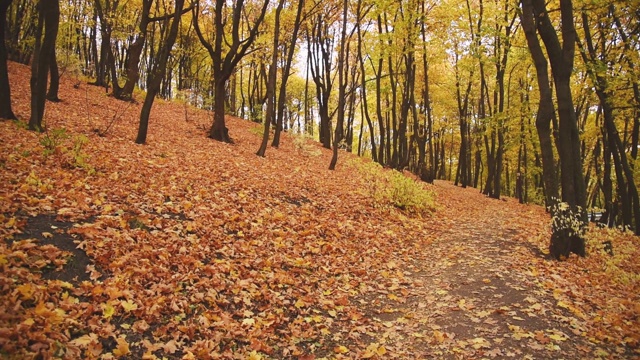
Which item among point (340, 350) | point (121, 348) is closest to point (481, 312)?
point (340, 350)

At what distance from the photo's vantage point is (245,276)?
19.7 feet

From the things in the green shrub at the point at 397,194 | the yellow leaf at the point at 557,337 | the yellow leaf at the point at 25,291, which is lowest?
the yellow leaf at the point at 557,337

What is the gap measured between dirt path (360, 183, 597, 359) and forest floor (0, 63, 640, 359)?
1.2 inches

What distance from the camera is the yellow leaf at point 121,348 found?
3674 mm

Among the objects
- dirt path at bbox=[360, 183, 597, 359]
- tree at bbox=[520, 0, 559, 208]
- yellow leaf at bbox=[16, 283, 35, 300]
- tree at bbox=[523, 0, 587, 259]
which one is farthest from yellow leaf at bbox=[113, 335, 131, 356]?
tree at bbox=[520, 0, 559, 208]

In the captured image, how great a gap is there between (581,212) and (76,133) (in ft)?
45.1

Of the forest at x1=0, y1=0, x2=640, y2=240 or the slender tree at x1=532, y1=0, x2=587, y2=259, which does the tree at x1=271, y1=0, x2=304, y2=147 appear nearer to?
the forest at x1=0, y1=0, x2=640, y2=240

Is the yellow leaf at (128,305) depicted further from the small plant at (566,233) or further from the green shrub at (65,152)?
the small plant at (566,233)

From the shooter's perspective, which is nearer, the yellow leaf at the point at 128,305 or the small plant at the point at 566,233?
the yellow leaf at the point at 128,305

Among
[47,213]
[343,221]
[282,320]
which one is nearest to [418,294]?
[282,320]

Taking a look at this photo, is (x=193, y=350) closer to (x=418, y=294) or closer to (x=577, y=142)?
(x=418, y=294)

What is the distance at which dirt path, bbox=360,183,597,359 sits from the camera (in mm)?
4883

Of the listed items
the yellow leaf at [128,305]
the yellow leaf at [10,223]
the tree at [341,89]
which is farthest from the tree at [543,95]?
the yellow leaf at [10,223]

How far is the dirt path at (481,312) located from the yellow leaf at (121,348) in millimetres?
3403
